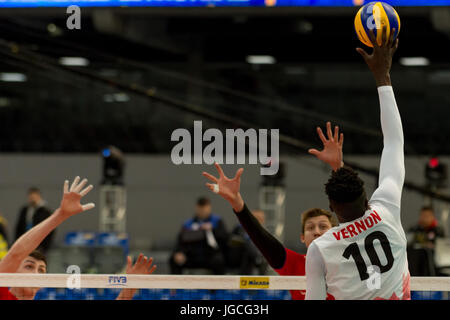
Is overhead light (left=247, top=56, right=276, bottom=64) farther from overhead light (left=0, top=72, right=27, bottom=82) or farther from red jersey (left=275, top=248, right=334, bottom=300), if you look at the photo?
red jersey (left=275, top=248, right=334, bottom=300)

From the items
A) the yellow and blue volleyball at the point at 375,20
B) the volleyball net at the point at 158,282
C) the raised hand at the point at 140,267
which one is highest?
the yellow and blue volleyball at the point at 375,20

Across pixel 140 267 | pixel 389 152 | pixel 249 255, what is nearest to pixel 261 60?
pixel 249 255

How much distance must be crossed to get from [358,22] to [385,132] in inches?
50.0

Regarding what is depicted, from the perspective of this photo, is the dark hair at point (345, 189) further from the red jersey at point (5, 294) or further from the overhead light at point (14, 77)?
the overhead light at point (14, 77)

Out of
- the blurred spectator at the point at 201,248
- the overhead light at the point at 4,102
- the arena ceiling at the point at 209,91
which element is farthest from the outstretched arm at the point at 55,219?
the overhead light at the point at 4,102

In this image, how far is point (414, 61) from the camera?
18641mm

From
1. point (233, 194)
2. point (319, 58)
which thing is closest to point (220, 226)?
point (233, 194)

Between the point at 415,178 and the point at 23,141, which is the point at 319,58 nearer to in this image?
the point at 415,178

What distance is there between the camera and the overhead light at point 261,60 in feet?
61.4

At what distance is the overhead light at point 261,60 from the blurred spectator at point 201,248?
8.42 metres

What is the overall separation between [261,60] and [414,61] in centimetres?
394

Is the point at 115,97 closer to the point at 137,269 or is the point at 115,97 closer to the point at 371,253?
the point at 137,269

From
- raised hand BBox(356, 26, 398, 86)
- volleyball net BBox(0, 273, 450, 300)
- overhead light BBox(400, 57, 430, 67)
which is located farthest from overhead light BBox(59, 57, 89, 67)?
raised hand BBox(356, 26, 398, 86)

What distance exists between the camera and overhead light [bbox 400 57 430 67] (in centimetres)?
1834
